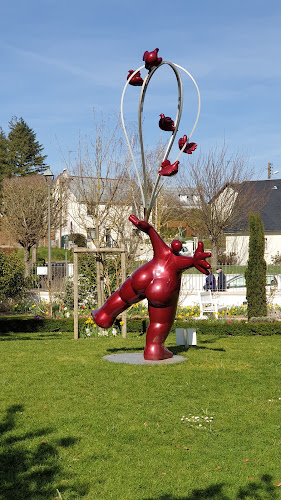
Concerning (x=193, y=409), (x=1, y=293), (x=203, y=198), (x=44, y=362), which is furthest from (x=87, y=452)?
(x=203, y=198)

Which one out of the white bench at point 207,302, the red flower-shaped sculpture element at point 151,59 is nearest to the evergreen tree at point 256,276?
the white bench at point 207,302

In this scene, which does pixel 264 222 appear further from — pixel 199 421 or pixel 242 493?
pixel 242 493

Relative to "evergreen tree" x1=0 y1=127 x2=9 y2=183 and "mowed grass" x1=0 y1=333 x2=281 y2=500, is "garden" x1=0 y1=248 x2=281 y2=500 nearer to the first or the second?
"mowed grass" x1=0 y1=333 x2=281 y2=500

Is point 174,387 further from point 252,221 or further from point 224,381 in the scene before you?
point 252,221

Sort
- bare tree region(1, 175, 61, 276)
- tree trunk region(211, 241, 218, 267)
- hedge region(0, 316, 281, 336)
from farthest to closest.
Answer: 1. bare tree region(1, 175, 61, 276)
2. tree trunk region(211, 241, 218, 267)
3. hedge region(0, 316, 281, 336)

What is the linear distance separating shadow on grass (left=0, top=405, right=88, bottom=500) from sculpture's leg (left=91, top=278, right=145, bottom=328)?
366cm

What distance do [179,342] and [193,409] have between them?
4.05 m

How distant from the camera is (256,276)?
14.3 metres

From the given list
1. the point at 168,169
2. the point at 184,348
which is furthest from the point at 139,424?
the point at 184,348

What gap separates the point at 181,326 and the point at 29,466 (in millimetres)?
8629

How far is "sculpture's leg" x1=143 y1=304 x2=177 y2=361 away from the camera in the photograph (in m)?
8.74

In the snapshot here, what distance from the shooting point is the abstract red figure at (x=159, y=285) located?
8547 mm

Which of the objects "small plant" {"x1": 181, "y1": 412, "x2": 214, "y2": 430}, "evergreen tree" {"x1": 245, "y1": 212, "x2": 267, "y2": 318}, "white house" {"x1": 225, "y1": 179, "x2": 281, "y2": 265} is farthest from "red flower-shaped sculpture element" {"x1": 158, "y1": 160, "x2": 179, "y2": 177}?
"white house" {"x1": 225, "y1": 179, "x2": 281, "y2": 265}

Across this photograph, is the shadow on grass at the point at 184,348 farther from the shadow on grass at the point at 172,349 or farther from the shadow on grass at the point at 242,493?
the shadow on grass at the point at 242,493
